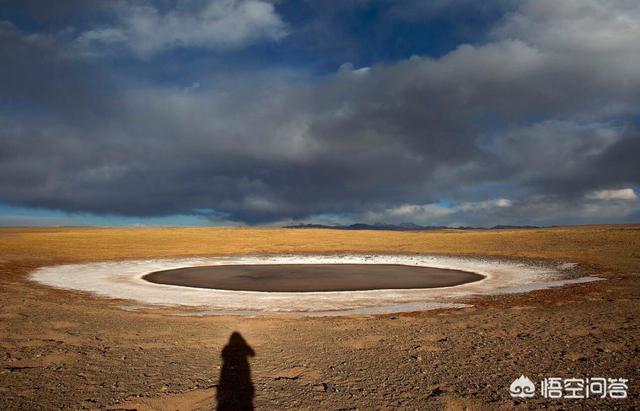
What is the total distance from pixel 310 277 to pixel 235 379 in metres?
17.8

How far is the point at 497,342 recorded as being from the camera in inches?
395

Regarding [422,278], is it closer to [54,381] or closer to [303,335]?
[303,335]

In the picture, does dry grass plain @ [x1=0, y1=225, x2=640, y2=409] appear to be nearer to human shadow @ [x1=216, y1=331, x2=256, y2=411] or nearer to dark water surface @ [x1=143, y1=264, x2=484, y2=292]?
human shadow @ [x1=216, y1=331, x2=256, y2=411]

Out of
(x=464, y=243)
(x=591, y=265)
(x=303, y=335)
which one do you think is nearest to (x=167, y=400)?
(x=303, y=335)

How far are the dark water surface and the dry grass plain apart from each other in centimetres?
679

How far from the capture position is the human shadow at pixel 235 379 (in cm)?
677

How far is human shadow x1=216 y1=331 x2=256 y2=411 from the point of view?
6.77 m

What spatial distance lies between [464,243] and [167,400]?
46600mm

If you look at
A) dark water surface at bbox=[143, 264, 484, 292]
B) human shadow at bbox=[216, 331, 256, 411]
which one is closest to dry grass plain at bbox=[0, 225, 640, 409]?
human shadow at bbox=[216, 331, 256, 411]

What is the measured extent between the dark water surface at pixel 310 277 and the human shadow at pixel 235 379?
36.4ft

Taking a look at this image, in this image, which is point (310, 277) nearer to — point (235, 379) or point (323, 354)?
point (323, 354)

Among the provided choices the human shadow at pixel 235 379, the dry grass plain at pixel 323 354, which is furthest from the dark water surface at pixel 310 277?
the human shadow at pixel 235 379

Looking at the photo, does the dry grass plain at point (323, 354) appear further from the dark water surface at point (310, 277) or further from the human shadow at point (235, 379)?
the dark water surface at point (310, 277)

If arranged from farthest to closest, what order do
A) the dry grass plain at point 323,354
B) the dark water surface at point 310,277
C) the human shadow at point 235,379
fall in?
1. the dark water surface at point 310,277
2. the dry grass plain at point 323,354
3. the human shadow at point 235,379
